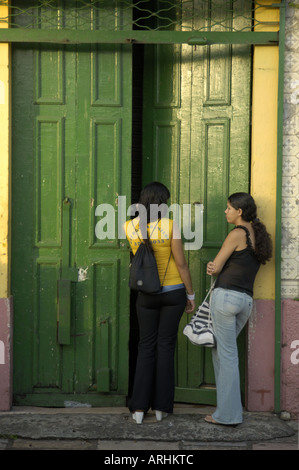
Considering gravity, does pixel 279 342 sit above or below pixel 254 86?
below

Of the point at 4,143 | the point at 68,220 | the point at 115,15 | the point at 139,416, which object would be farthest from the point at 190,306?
the point at 115,15

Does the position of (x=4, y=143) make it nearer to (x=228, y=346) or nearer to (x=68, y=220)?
(x=68, y=220)

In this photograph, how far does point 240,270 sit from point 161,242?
2.05 feet

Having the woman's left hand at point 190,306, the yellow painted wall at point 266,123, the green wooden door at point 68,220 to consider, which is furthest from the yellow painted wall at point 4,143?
the yellow painted wall at point 266,123

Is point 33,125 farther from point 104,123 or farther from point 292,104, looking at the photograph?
point 292,104

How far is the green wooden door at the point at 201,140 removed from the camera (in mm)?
5520

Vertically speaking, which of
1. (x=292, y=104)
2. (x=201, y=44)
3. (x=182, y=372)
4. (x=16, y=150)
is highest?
(x=201, y=44)

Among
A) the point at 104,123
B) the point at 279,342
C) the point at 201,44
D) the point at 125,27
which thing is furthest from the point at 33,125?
the point at 279,342

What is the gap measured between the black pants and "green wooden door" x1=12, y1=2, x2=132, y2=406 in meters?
0.46

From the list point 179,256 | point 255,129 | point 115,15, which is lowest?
point 179,256

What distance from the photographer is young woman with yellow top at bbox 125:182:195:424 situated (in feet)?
16.2

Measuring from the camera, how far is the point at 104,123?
5.45 metres

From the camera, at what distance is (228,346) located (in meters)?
5.02

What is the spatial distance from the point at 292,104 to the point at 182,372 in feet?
→ 7.82
